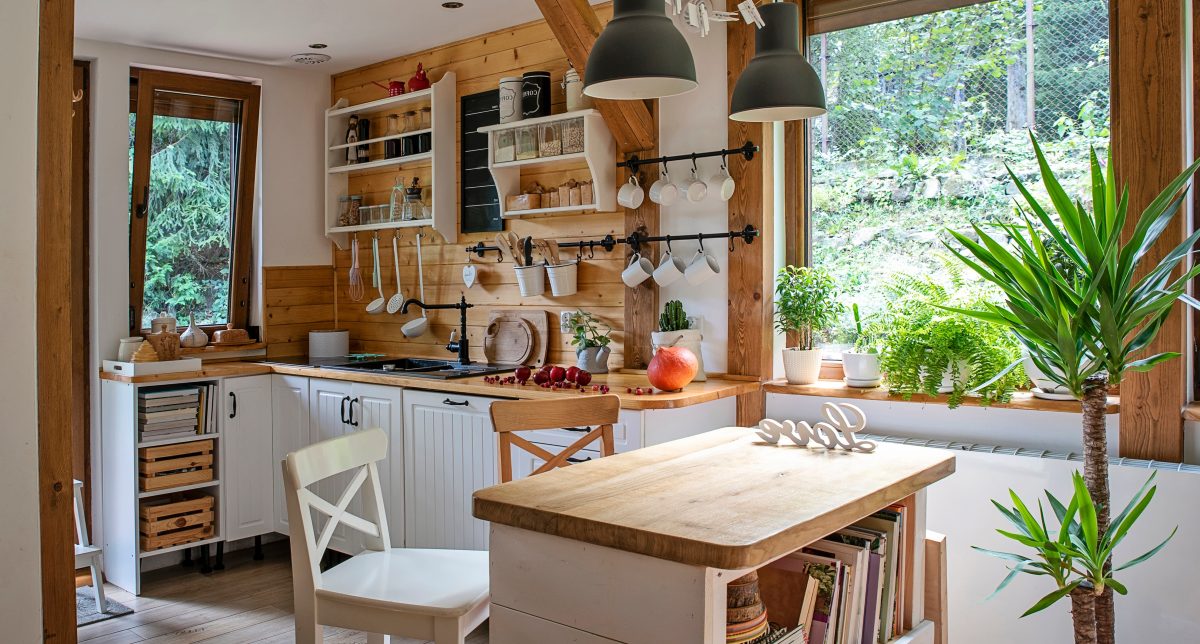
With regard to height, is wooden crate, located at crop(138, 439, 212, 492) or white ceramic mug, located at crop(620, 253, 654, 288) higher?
white ceramic mug, located at crop(620, 253, 654, 288)

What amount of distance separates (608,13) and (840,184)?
3.78ft

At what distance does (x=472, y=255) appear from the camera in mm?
4391

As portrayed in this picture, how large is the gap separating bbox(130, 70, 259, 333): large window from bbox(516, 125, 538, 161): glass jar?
1.67 m

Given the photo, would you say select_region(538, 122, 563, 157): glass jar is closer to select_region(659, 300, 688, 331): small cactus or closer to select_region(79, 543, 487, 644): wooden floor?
select_region(659, 300, 688, 331): small cactus

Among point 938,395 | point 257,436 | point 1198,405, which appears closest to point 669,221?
point 938,395

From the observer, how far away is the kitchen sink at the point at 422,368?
12.5 ft

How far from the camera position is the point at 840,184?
3.42 meters

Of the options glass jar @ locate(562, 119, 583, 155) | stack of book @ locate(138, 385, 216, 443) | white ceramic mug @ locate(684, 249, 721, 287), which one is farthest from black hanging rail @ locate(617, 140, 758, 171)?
stack of book @ locate(138, 385, 216, 443)

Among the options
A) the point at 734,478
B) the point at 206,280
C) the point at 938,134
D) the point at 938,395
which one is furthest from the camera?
the point at 206,280

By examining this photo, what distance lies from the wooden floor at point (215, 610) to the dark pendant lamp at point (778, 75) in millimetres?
2248

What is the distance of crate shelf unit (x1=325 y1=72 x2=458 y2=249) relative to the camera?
4367 millimetres

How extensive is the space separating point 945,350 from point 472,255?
228cm

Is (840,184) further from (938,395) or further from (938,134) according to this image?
(938,395)

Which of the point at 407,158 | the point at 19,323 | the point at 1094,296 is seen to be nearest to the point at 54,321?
the point at 19,323
